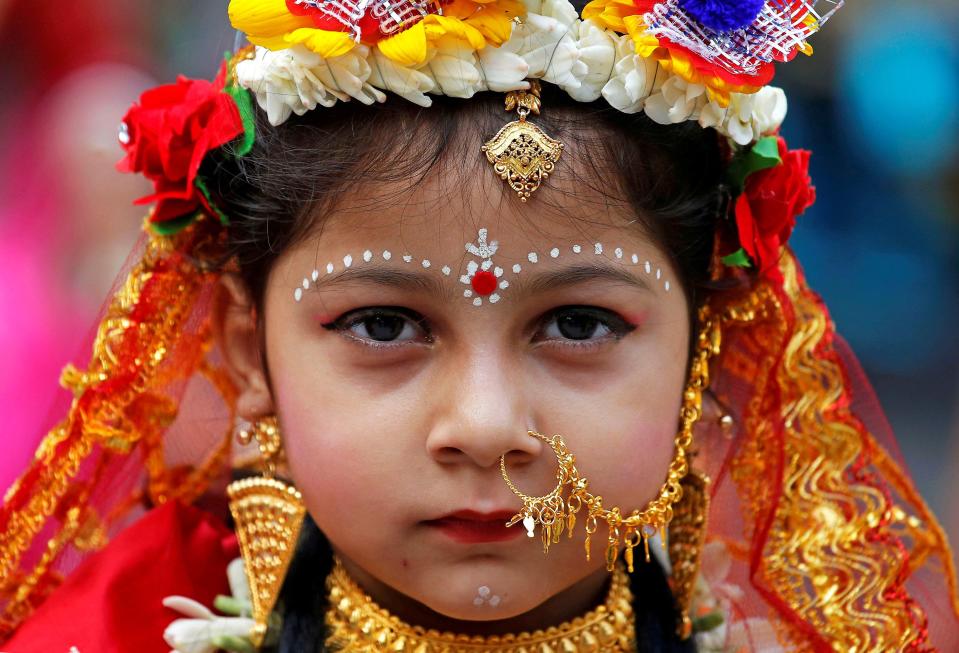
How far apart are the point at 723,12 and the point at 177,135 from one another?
0.74m

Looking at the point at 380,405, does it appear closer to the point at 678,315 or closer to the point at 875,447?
the point at 678,315

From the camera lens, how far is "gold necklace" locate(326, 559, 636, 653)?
62.0 inches

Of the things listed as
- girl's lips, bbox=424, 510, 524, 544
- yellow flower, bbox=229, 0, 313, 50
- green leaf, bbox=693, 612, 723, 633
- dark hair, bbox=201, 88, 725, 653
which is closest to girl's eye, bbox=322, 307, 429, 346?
dark hair, bbox=201, 88, 725, 653

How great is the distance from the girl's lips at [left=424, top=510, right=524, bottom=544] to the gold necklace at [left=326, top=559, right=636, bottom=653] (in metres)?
0.21

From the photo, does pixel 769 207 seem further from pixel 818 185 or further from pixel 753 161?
pixel 818 185

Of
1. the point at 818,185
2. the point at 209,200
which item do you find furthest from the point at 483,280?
the point at 818,185

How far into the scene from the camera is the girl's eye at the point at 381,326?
1438mm

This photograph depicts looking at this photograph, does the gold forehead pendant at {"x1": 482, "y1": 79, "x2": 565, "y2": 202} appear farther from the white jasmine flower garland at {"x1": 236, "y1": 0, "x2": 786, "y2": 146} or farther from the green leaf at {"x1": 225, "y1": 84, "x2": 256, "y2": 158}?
the green leaf at {"x1": 225, "y1": 84, "x2": 256, "y2": 158}

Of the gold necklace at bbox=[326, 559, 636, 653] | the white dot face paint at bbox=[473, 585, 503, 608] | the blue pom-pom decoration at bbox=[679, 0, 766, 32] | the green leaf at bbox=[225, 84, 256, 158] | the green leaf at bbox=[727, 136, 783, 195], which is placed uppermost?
the blue pom-pom decoration at bbox=[679, 0, 766, 32]

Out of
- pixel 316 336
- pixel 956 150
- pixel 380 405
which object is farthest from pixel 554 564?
pixel 956 150

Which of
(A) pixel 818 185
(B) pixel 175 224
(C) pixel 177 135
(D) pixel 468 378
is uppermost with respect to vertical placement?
(A) pixel 818 185

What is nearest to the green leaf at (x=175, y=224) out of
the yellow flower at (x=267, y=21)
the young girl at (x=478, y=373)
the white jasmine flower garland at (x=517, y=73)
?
the young girl at (x=478, y=373)

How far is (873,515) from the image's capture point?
1.76 metres

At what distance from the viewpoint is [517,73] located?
1.38 metres
